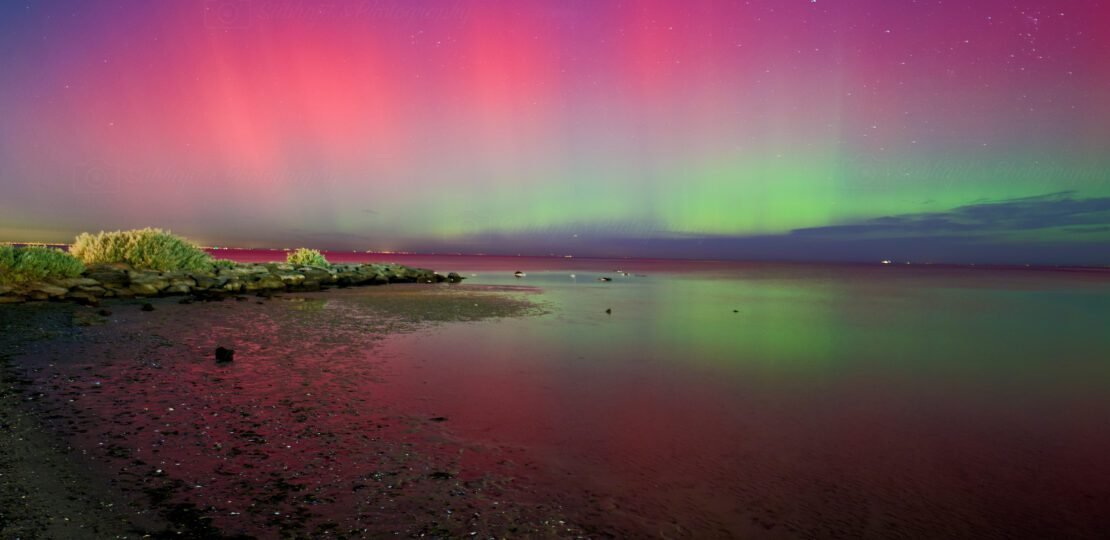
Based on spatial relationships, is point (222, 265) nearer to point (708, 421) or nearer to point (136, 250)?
point (136, 250)

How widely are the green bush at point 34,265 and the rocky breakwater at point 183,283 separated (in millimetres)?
612

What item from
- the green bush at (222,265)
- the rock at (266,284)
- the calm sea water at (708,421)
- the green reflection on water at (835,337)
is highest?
the green bush at (222,265)

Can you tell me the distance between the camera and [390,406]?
7.99 m

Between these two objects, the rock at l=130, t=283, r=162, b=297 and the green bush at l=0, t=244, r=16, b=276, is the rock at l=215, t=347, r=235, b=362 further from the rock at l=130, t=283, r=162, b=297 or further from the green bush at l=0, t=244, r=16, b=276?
the green bush at l=0, t=244, r=16, b=276

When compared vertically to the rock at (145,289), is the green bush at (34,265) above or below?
above

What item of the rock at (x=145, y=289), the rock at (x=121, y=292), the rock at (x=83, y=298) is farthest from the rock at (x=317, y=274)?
the rock at (x=83, y=298)

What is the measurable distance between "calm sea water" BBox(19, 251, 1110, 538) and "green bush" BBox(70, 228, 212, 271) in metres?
13.7

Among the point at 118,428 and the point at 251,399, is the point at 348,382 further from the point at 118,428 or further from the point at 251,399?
the point at 118,428

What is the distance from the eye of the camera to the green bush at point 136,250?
90.3 feet

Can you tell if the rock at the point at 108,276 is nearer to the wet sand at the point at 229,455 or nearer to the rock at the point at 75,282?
the rock at the point at 75,282

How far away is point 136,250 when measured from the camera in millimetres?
28078

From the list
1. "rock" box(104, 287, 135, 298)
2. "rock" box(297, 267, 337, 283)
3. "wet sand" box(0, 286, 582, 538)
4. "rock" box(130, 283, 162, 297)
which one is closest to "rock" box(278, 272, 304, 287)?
"rock" box(297, 267, 337, 283)

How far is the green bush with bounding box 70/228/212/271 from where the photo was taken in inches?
1083

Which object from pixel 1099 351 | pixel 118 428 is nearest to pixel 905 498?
pixel 118 428
